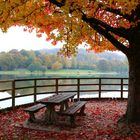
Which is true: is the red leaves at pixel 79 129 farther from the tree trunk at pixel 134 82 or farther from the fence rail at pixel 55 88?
the fence rail at pixel 55 88

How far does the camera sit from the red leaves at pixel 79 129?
884cm

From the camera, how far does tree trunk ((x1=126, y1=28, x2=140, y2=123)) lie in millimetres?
9852

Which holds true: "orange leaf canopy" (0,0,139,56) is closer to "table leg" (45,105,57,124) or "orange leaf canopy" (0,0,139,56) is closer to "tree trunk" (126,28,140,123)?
"tree trunk" (126,28,140,123)

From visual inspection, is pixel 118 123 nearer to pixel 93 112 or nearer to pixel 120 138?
pixel 120 138

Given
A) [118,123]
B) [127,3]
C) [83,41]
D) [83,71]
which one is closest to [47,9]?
[83,41]

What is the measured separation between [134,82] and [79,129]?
2.37 metres

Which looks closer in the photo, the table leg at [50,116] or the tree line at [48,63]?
the table leg at [50,116]

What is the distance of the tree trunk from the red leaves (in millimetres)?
416

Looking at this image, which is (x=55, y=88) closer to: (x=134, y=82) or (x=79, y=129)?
(x=134, y=82)

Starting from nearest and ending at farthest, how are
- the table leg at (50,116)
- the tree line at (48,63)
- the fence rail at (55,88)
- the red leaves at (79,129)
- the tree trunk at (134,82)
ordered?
the red leaves at (79,129) < the tree trunk at (134,82) < the table leg at (50,116) < the fence rail at (55,88) < the tree line at (48,63)

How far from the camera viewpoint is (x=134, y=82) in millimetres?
9969

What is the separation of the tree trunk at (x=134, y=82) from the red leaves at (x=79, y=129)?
1.37 feet

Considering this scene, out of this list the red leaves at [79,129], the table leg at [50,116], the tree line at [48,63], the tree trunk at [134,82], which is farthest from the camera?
the tree line at [48,63]

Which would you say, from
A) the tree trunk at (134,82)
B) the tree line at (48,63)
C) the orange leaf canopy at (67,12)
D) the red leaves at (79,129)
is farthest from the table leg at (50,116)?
the tree line at (48,63)
